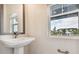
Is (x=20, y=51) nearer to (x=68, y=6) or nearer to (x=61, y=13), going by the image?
(x=61, y=13)

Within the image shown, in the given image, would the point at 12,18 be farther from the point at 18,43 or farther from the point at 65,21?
the point at 65,21

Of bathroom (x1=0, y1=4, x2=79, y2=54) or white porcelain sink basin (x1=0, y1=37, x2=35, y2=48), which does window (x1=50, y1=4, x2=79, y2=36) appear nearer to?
bathroom (x1=0, y1=4, x2=79, y2=54)

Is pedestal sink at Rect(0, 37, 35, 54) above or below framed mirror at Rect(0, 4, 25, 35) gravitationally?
below

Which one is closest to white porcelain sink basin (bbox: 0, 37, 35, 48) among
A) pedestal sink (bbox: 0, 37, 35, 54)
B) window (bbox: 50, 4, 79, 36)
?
pedestal sink (bbox: 0, 37, 35, 54)

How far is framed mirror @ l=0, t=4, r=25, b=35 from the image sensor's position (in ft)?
4.92

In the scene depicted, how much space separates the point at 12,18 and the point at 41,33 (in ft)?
1.18

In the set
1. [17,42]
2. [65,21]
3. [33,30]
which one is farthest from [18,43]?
[65,21]

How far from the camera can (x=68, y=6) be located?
1.48 m

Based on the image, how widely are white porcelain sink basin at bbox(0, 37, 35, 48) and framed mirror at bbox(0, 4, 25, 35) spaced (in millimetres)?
79

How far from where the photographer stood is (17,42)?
4.85 ft

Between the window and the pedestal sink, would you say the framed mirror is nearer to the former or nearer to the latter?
the pedestal sink

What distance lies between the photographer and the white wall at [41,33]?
150cm

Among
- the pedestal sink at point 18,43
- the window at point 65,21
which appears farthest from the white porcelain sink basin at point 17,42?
the window at point 65,21
